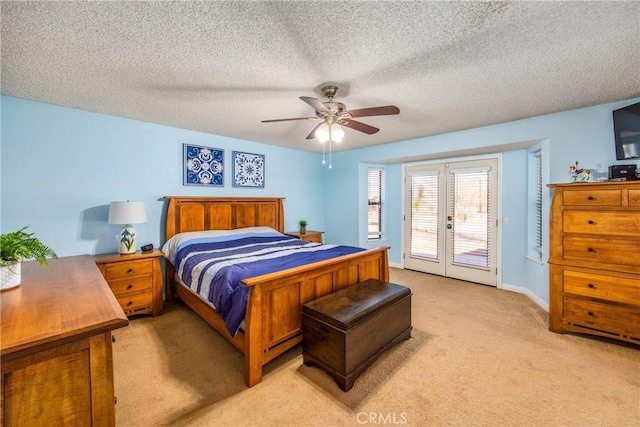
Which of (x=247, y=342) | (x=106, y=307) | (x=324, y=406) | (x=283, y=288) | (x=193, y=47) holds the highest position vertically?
(x=193, y=47)

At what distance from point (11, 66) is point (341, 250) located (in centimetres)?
333

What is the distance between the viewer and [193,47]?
1.83 metres

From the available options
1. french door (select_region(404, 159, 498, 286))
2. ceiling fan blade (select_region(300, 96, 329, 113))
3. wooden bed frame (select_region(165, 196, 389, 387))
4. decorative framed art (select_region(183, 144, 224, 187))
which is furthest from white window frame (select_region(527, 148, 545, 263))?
decorative framed art (select_region(183, 144, 224, 187))

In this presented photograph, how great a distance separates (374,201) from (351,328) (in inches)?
152

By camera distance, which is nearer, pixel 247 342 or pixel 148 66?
pixel 247 342

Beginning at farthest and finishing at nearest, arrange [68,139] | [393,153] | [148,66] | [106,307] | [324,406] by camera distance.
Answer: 1. [393,153]
2. [68,139]
3. [148,66]
4. [324,406]
5. [106,307]

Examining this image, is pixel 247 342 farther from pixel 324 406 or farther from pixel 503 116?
pixel 503 116

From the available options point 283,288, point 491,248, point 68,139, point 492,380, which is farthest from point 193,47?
point 491,248

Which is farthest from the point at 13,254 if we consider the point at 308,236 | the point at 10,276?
the point at 308,236

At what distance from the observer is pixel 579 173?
2883mm

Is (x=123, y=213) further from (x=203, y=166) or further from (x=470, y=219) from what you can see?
(x=470, y=219)

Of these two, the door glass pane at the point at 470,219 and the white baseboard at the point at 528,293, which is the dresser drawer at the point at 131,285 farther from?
the white baseboard at the point at 528,293

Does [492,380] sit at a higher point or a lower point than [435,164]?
lower

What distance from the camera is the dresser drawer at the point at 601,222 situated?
240cm
